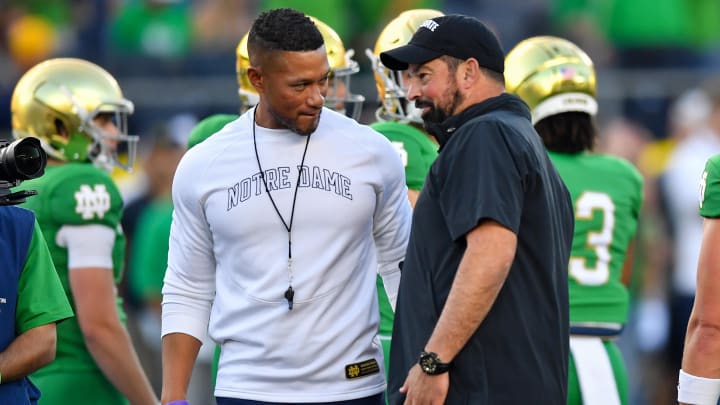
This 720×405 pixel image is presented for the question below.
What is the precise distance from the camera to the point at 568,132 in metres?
6.21

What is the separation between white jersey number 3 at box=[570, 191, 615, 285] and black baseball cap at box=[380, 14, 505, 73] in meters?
1.71

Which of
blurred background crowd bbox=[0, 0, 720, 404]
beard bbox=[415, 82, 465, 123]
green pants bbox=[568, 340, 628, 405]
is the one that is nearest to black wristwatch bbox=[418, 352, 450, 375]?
beard bbox=[415, 82, 465, 123]

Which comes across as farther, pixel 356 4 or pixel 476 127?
pixel 356 4

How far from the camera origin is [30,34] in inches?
537

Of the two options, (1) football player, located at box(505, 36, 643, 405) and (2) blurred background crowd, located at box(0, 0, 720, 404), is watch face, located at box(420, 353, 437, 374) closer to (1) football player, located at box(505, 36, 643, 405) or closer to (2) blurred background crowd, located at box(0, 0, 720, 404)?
(1) football player, located at box(505, 36, 643, 405)

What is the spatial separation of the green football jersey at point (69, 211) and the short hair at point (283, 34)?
1.45m

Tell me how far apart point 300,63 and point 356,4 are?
8773mm

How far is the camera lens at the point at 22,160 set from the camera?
14.4 feet

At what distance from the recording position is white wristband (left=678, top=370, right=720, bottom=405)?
4531mm

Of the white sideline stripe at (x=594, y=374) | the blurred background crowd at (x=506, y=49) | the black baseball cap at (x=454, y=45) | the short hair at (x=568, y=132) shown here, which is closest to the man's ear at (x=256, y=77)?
the black baseball cap at (x=454, y=45)

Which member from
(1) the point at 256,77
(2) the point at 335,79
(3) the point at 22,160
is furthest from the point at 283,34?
(2) the point at 335,79

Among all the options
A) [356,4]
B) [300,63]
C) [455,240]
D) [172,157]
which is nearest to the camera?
[455,240]

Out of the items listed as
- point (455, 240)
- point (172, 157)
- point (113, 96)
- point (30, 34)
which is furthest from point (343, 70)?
point (30, 34)

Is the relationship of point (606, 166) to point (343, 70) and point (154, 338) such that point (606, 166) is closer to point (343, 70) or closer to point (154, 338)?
point (343, 70)
